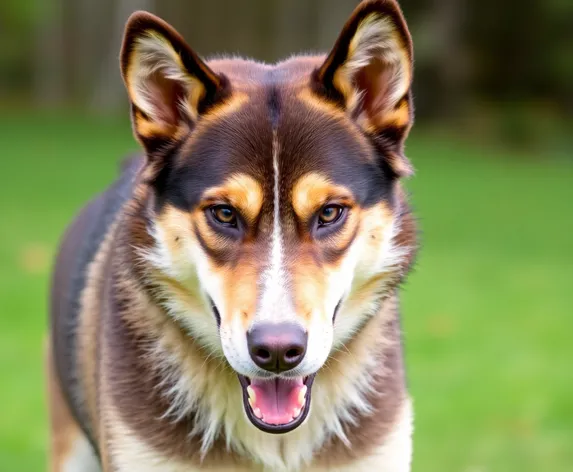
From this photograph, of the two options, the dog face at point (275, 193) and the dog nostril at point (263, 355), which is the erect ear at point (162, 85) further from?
the dog nostril at point (263, 355)

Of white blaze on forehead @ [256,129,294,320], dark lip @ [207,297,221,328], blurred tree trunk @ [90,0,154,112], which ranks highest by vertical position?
blurred tree trunk @ [90,0,154,112]

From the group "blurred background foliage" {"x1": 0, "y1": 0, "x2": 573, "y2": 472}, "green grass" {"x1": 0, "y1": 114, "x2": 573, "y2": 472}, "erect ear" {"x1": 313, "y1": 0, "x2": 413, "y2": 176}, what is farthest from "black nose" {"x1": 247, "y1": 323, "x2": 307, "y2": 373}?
"green grass" {"x1": 0, "y1": 114, "x2": 573, "y2": 472}

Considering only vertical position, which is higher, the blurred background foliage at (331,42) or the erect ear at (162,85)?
the blurred background foliage at (331,42)

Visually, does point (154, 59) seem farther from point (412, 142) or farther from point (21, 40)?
point (21, 40)

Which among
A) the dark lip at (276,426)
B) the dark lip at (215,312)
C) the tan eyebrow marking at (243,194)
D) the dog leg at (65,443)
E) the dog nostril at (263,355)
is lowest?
the dog leg at (65,443)

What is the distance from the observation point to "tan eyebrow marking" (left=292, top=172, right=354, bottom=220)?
376 centimetres

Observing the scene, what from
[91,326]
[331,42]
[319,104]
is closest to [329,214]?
[319,104]

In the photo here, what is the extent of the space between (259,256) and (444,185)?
1662 cm

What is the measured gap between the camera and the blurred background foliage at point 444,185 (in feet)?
25.0

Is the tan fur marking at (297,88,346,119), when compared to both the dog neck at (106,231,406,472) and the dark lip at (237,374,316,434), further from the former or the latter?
the dark lip at (237,374,316,434)

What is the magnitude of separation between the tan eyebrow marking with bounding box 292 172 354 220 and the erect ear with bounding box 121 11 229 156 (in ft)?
1.78

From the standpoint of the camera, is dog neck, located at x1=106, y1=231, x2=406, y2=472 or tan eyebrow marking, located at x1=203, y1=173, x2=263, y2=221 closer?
tan eyebrow marking, located at x1=203, y1=173, x2=263, y2=221

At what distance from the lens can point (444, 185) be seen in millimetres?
20016

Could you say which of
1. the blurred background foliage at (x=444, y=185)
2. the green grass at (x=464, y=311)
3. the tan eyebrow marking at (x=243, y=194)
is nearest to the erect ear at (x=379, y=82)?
the tan eyebrow marking at (x=243, y=194)
